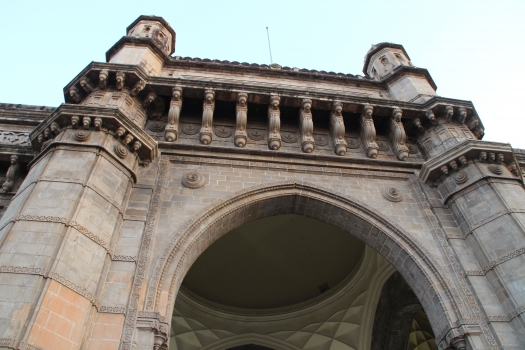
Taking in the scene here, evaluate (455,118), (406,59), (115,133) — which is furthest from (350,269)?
(115,133)

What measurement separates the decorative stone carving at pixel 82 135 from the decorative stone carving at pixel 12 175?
181cm

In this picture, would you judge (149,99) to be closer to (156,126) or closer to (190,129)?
(156,126)

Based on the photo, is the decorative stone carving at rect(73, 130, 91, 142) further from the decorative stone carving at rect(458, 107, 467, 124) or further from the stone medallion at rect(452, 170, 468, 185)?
the decorative stone carving at rect(458, 107, 467, 124)

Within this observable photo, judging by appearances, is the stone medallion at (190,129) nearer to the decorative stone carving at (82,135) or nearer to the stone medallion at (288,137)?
the stone medallion at (288,137)

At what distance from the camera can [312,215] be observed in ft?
26.6

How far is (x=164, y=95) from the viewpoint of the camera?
29.3 ft

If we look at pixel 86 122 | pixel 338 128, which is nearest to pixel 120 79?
pixel 86 122

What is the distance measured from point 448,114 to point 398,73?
2430 mm

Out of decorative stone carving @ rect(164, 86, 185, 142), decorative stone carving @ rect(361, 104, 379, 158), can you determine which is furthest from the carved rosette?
decorative stone carving @ rect(361, 104, 379, 158)

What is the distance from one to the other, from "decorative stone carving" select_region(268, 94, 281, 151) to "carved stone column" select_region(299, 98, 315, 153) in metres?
0.49

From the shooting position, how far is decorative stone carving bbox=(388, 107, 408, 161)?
8844 mm

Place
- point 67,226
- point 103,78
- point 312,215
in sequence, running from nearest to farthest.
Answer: point 67,226, point 312,215, point 103,78

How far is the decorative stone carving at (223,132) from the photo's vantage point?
8797 millimetres

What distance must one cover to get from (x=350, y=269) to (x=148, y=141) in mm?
7836
